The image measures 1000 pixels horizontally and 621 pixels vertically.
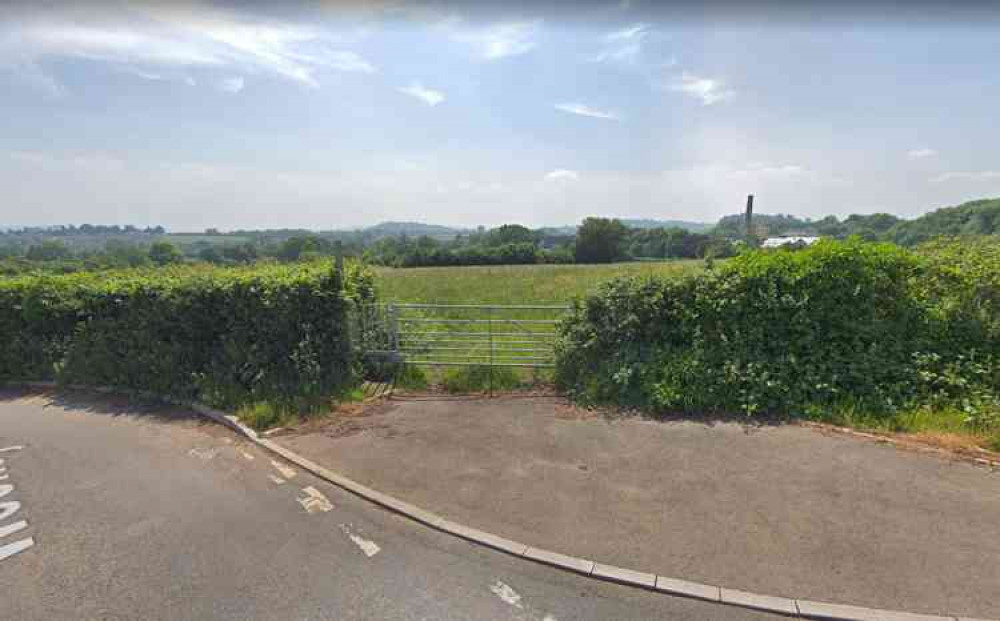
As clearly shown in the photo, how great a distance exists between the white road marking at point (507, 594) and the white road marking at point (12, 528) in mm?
4060

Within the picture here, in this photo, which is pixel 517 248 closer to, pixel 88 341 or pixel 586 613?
pixel 88 341

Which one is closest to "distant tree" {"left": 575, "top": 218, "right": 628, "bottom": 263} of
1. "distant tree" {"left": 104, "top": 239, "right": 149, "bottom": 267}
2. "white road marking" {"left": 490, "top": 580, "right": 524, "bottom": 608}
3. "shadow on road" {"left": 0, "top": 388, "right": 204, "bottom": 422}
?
"distant tree" {"left": 104, "top": 239, "right": 149, "bottom": 267}

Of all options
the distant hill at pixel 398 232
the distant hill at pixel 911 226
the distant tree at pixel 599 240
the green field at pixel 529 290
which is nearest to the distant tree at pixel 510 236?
the distant tree at pixel 599 240

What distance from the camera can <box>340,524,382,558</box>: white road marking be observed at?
3179 mm

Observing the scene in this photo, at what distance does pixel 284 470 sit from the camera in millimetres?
4508

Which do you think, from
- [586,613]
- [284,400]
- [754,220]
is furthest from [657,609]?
[754,220]

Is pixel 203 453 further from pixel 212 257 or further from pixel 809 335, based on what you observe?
pixel 212 257

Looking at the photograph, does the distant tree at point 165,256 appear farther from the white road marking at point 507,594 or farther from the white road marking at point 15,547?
the white road marking at point 507,594

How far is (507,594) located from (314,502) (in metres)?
2.06

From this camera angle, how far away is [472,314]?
15586 mm

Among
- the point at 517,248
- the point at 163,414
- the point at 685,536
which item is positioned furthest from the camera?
the point at 517,248

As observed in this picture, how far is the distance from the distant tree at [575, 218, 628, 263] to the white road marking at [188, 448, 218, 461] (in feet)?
208

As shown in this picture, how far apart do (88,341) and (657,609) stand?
32.1ft

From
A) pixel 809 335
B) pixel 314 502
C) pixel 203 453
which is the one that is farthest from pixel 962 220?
pixel 203 453
